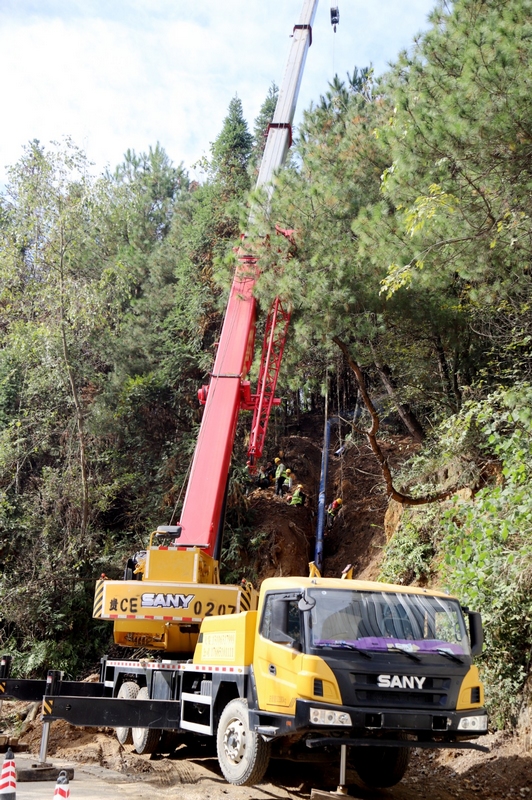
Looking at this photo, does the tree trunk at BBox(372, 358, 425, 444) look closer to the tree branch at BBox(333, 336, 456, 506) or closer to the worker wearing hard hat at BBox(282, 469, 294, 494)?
the tree branch at BBox(333, 336, 456, 506)

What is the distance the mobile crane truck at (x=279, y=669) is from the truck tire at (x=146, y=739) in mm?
18

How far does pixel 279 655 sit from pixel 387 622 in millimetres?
1125

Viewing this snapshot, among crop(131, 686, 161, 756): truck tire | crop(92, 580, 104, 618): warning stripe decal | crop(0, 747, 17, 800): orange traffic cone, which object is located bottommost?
crop(131, 686, 161, 756): truck tire

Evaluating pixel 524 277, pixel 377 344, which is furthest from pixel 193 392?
pixel 524 277

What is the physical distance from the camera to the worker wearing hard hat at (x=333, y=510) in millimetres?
19892

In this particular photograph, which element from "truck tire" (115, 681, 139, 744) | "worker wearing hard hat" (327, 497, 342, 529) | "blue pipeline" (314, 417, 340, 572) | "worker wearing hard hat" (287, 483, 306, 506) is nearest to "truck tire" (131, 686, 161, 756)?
"truck tire" (115, 681, 139, 744)

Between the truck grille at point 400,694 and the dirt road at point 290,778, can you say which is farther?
the dirt road at point 290,778

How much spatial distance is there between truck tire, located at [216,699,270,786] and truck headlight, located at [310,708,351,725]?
3.23ft

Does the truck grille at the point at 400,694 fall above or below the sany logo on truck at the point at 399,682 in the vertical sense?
below

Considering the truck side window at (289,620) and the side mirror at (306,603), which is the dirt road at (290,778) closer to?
the truck side window at (289,620)

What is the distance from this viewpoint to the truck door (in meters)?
6.72

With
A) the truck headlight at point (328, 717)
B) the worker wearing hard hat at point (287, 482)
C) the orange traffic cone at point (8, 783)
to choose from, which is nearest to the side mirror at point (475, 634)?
the truck headlight at point (328, 717)

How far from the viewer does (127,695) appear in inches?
419

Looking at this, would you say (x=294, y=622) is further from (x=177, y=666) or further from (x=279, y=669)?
(x=177, y=666)
